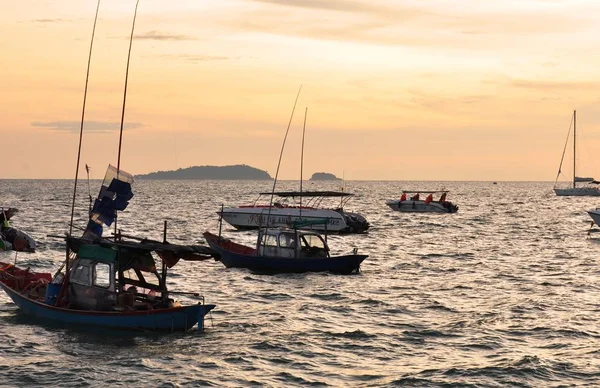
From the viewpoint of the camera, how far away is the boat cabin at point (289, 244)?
139 ft

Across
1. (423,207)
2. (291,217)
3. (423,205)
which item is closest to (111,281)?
(291,217)

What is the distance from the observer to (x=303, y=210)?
72.9 meters

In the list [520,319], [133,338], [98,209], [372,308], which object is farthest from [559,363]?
[98,209]

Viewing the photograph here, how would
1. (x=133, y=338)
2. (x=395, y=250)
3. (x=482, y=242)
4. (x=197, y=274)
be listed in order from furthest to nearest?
(x=482, y=242) < (x=395, y=250) < (x=197, y=274) < (x=133, y=338)

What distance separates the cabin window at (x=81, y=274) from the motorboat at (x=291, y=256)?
49.1 feet

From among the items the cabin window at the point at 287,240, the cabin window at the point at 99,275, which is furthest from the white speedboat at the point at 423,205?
the cabin window at the point at 99,275

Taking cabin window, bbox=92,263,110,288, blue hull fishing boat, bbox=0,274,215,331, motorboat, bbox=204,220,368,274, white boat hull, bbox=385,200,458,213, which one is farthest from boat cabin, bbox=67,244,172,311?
white boat hull, bbox=385,200,458,213

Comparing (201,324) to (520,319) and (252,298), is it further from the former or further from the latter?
(520,319)

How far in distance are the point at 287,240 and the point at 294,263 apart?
4.52 feet

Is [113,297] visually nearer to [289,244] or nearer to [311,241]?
[289,244]

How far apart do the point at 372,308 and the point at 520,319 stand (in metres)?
Answer: 5.84

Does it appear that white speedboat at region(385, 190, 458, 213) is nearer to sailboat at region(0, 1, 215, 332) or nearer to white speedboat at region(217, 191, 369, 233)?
white speedboat at region(217, 191, 369, 233)

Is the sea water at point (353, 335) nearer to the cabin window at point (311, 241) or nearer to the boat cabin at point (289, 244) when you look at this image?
the boat cabin at point (289, 244)

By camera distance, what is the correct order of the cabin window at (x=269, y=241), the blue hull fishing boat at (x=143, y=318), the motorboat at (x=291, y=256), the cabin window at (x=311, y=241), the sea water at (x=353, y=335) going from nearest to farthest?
1. the sea water at (x=353, y=335)
2. the blue hull fishing boat at (x=143, y=318)
3. the motorboat at (x=291, y=256)
4. the cabin window at (x=269, y=241)
5. the cabin window at (x=311, y=241)
